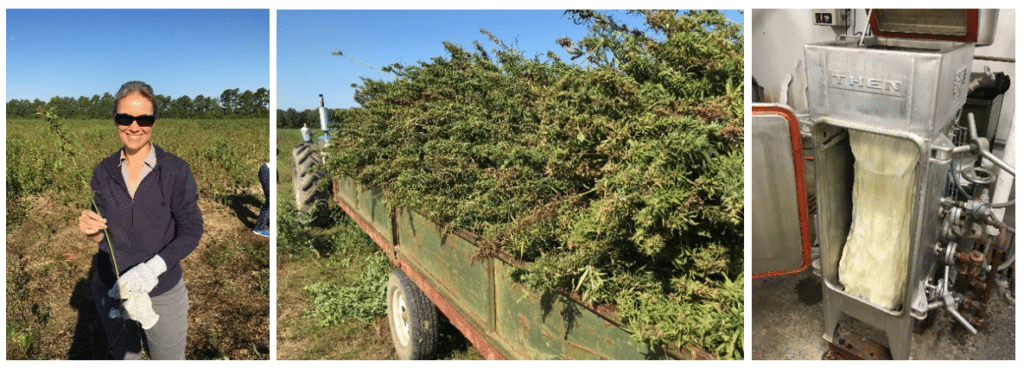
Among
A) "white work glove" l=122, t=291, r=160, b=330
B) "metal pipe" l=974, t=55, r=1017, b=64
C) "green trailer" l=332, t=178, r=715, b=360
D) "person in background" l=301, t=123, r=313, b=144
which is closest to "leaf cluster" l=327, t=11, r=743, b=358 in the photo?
"green trailer" l=332, t=178, r=715, b=360

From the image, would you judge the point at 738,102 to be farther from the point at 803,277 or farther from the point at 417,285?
the point at 417,285

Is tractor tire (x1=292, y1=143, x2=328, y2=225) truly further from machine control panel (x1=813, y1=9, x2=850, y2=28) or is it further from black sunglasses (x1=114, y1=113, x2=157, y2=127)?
machine control panel (x1=813, y1=9, x2=850, y2=28)

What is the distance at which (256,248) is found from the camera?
296cm

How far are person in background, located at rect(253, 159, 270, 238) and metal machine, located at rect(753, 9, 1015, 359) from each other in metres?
1.89

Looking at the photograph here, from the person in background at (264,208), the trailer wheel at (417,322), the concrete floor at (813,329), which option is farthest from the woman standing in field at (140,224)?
the concrete floor at (813,329)

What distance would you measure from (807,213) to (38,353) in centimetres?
303

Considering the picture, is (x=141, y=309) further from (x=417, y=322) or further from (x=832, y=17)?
(x=832, y=17)

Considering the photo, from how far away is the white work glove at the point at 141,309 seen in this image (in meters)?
2.45

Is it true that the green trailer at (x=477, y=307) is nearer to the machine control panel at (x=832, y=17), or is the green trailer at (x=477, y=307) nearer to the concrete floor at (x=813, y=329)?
the concrete floor at (x=813, y=329)

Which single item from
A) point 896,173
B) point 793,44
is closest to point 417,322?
point 793,44

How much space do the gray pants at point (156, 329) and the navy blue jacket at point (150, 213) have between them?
9 centimetres

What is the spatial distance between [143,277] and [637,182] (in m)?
1.80

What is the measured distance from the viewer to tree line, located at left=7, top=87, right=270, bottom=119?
93.7 inches
